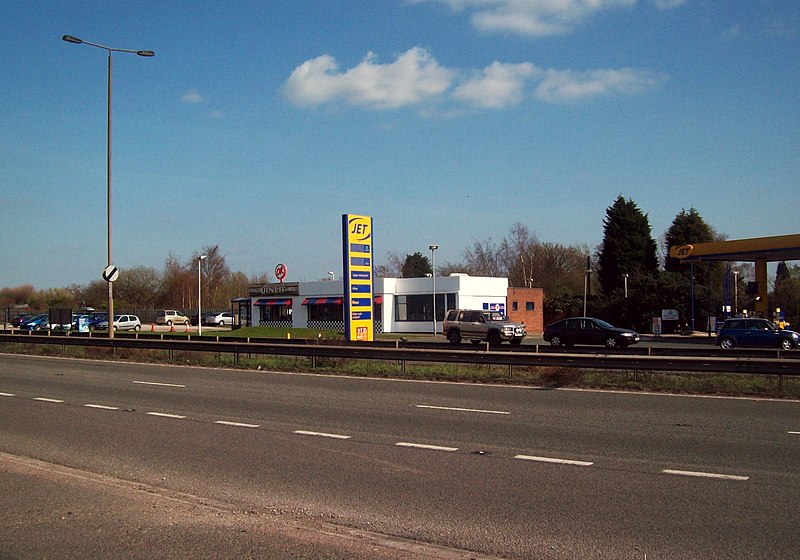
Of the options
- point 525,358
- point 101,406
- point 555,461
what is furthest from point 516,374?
point 555,461

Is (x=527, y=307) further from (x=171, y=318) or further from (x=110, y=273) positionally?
(x=171, y=318)

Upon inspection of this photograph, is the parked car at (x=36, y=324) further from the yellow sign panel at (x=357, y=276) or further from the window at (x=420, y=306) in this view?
the yellow sign panel at (x=357, y=276)

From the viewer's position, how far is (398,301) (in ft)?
184

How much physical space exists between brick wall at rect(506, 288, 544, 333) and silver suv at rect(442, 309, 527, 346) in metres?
18.9

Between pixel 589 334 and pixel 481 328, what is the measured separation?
5.61 meters

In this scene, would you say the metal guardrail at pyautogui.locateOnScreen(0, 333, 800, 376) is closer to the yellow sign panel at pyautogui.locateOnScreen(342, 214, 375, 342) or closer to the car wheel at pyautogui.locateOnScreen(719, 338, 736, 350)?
the yellow sign panel at pyautogui.locateOnScreen(342, 214, 375, 342)

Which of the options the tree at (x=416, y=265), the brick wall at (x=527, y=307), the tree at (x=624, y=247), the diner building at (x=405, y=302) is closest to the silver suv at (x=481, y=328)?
the diner building at (x=405, y=302)

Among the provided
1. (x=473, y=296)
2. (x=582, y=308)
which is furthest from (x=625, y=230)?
(x=473, y=296)

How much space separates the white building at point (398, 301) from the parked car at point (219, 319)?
21574 mm

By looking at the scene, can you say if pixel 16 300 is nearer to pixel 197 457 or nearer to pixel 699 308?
pixel 699 308

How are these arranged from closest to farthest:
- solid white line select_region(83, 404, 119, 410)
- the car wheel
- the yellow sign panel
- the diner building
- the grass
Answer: solid white line select_region(83, 404, 119, 410) < the grass < the yellow sign panel < the car wheel < the diner building

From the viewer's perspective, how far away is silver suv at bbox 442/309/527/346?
120ft

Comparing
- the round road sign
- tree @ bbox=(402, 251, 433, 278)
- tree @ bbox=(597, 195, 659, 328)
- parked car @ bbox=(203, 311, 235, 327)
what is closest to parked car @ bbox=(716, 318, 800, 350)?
the round road sign

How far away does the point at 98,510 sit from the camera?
661cm
